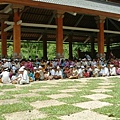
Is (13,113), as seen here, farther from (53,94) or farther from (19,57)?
(19,57)

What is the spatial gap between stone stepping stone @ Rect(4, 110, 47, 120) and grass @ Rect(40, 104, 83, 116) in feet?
0.63

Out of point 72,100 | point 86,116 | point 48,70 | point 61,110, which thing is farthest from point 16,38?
point 86,116

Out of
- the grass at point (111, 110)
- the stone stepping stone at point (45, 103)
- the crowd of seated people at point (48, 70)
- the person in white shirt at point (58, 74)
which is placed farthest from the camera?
the person in white shirt at point (58, 74)

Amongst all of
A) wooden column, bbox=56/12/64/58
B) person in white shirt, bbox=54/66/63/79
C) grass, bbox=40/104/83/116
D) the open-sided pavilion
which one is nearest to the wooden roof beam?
the open-sided pavilion

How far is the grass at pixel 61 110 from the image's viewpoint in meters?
5.00

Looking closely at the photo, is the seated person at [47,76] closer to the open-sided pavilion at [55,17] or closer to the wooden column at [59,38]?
the open-sided pavilion at [55,17]

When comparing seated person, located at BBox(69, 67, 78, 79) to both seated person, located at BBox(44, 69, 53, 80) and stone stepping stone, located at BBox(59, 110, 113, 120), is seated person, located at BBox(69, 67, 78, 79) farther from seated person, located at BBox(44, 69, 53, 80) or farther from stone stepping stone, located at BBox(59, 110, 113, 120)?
stone stepping stone, located at BBox(59, 110, 113, 120)

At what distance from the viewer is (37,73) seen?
40.4 ft

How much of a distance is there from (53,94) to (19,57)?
6.64m

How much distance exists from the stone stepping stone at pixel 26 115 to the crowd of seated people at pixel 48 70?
5283 mm

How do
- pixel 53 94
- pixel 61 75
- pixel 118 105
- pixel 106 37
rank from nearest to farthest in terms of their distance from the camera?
1. pixel 118 105
2. pixel 53 94
3. pixel 61 75
4. pixel 106 37

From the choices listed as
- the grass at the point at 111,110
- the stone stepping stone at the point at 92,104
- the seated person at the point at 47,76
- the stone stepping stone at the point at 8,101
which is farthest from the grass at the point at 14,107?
the seated person at the point at 47,76

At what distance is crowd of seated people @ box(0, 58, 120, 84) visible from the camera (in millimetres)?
10992

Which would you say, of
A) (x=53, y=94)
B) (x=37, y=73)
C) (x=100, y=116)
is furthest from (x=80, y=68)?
(x=100, y=116)
